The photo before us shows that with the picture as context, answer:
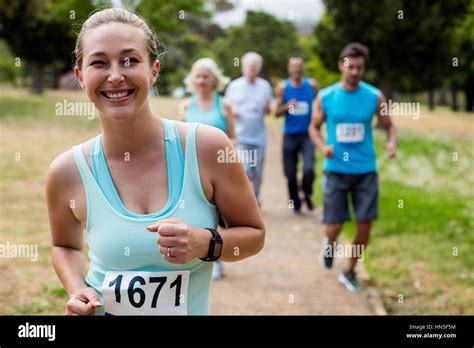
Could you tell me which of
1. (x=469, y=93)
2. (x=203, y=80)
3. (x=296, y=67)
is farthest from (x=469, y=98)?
(x=203, y=80)

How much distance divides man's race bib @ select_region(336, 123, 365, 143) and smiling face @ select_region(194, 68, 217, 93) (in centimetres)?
132

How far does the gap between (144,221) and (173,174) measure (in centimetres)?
→ 19

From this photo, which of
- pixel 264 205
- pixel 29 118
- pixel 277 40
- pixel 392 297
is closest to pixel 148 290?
pixel 392 297

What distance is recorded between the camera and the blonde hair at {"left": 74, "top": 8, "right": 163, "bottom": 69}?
7.82 feet

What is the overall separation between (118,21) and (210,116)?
4327mm

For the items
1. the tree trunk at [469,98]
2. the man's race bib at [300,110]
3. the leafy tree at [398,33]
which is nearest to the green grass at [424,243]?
the man's race bib at [300,110]

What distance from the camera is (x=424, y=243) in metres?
7.96

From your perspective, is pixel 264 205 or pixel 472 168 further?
pixel 472 168

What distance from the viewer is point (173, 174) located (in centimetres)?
238

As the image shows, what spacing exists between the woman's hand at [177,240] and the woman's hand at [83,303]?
33 centimetres

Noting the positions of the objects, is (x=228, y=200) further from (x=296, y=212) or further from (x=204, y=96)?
(x=296, y=212)

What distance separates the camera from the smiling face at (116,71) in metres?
2.32

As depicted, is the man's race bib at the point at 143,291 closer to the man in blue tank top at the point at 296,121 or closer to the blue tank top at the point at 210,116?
the blue tank top at the point at 210,116
